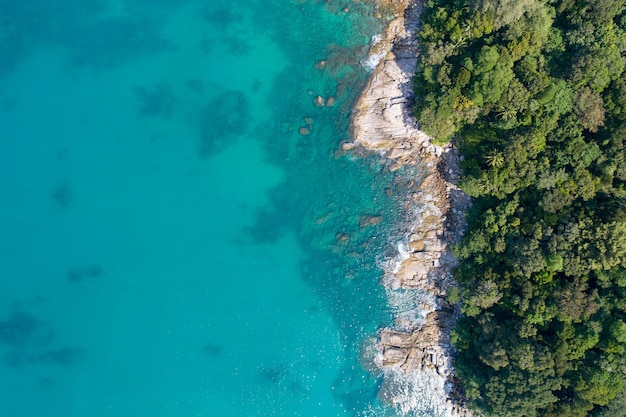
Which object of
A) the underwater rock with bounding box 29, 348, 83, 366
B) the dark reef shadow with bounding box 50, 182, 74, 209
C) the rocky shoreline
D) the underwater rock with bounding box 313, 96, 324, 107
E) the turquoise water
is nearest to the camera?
the rocky shoreline

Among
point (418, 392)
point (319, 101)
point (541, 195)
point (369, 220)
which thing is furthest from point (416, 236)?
point (319, 101)

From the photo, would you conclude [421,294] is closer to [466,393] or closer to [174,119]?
[466,393]

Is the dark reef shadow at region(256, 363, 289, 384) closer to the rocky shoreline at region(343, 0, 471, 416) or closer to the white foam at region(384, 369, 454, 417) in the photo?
the rocky shoreline at region(343, 0, 471, 416)

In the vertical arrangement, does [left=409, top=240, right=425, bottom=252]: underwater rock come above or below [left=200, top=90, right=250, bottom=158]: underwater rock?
below

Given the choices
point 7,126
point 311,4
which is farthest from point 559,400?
point 7,126

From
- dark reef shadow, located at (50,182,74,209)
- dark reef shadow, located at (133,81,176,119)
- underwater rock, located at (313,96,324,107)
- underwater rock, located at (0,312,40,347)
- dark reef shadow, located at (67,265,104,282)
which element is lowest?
underwater rock, located at (0,312,40,347)

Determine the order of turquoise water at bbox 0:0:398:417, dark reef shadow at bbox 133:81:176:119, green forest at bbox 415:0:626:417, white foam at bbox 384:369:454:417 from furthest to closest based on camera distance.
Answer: dark reef shadow at bbox 133:81:176:119, turquoise water at bbox 0:0:398:417, white foam at bbox 384:369:454:417, green forest at bbox 415:0:626:417

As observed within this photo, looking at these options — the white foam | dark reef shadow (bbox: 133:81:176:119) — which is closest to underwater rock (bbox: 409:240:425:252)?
the white foam

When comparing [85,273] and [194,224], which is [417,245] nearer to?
[194,224]
